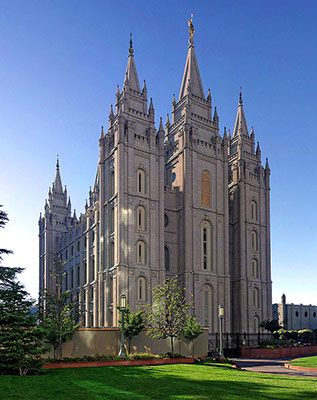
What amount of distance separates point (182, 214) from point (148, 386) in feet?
131

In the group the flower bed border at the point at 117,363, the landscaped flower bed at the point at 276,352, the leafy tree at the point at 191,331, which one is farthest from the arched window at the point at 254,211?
the flower bed border at the point at 117,363

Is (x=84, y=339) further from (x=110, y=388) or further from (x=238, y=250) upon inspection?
(x=238, y=250)

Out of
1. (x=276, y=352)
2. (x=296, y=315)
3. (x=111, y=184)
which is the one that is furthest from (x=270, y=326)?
(x=296, y=315)

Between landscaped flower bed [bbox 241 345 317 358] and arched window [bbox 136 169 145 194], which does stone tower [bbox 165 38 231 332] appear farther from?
landscaped flower bed [bbox 241 345 317 358]

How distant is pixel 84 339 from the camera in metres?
32.3

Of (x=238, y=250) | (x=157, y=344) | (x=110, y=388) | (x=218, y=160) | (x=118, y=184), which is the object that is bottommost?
(x=157, y=344)

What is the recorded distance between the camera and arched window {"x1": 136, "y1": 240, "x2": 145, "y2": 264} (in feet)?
169

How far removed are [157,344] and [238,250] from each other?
29634 millimetres

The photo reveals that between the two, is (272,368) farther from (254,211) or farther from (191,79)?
(191,79)

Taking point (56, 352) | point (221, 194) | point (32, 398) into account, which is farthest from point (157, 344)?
point (221, 194)

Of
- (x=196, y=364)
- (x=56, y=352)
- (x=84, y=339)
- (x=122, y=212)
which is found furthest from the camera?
(x=122, y=212)

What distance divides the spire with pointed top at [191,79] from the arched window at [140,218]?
1767 cm

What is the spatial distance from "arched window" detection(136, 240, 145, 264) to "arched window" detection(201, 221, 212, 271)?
813 centimetres

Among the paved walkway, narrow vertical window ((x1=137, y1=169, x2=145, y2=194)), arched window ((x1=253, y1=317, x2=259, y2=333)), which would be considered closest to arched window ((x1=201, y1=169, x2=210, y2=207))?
narrow vertical window ((x1=137, y1=169, x2=145, y2=194))
